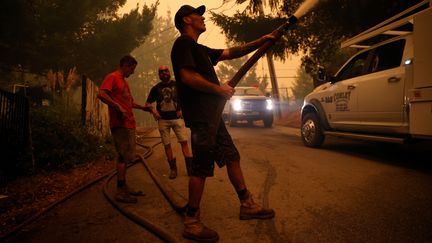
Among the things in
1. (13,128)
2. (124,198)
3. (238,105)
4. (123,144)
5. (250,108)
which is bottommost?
(124,198)

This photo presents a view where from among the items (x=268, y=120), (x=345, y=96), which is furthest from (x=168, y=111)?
(x=268, y=120)

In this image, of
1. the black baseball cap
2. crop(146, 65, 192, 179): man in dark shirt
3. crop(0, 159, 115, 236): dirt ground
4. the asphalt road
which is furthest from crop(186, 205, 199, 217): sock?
crop(146, 65, 192, 179): man in dark shirt

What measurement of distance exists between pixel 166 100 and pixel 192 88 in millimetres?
2477

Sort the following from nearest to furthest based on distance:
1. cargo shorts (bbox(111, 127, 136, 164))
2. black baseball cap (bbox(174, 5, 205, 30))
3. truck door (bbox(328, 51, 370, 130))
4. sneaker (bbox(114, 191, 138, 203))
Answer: black baseball cap (bbox(174, 5, 205, 30)) → sneaker (bbox(114, 191, 138, 203)) → cargo shorts (bbox(111, 127, 136, 164)) → truck door (bbox(328, 51, 370, 130))

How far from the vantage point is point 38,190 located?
4.38 meters

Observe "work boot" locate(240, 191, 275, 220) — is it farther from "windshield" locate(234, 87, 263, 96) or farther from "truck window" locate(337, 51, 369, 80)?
"windshield" locate(234, 87, 263, 96)

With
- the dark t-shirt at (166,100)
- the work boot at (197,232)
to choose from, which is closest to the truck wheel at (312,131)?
the dark t-shirt at (166,100)

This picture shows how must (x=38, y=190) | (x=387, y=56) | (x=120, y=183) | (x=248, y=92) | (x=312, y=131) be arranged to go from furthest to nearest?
(x=248, y=92) → (x=312, y=131) → (x=387, y=56) → (x=38, y=190) → (x=120, y=183)

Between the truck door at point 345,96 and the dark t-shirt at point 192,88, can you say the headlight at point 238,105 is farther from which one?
the dark t-shirt at point 192,88

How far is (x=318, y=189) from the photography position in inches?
155

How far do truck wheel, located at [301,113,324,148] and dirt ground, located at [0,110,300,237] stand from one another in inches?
182

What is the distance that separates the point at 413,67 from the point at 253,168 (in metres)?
2.88

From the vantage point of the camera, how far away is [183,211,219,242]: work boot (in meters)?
2.52

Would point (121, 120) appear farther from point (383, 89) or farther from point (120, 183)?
point (383, 89)
